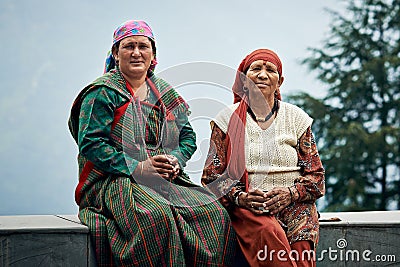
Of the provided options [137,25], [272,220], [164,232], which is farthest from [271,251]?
[137,25]

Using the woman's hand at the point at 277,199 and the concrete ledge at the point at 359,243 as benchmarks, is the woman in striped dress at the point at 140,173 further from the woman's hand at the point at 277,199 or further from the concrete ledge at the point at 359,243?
the concrete ledge at the point at 359,243

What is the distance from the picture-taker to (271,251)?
294 cm

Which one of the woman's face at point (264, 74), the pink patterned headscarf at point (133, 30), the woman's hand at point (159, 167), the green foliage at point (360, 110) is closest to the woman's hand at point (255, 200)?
the woman's hand at point (159, 167)

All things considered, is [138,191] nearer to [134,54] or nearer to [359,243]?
[134,54]

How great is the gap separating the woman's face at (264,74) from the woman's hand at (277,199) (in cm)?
52

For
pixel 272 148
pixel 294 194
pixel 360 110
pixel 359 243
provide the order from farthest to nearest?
1. pixel 360 110
2. pixel 359 243
3. pixel 272 148
4. pixel 294 194

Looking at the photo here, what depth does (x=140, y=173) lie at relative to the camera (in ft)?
10.1

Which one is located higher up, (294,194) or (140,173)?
(140,173)

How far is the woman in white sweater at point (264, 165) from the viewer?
3.08 meters

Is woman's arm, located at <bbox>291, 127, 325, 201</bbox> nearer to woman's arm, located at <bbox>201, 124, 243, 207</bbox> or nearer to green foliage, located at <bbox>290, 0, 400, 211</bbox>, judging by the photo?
woman's arm, located at <bbox>201, 124, 243, 207</bbox>

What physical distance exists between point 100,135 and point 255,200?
2.77ft

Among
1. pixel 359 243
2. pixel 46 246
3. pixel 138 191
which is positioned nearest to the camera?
pixel 46 246

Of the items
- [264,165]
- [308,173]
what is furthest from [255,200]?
[308,173]

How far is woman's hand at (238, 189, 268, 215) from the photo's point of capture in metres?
3.07
